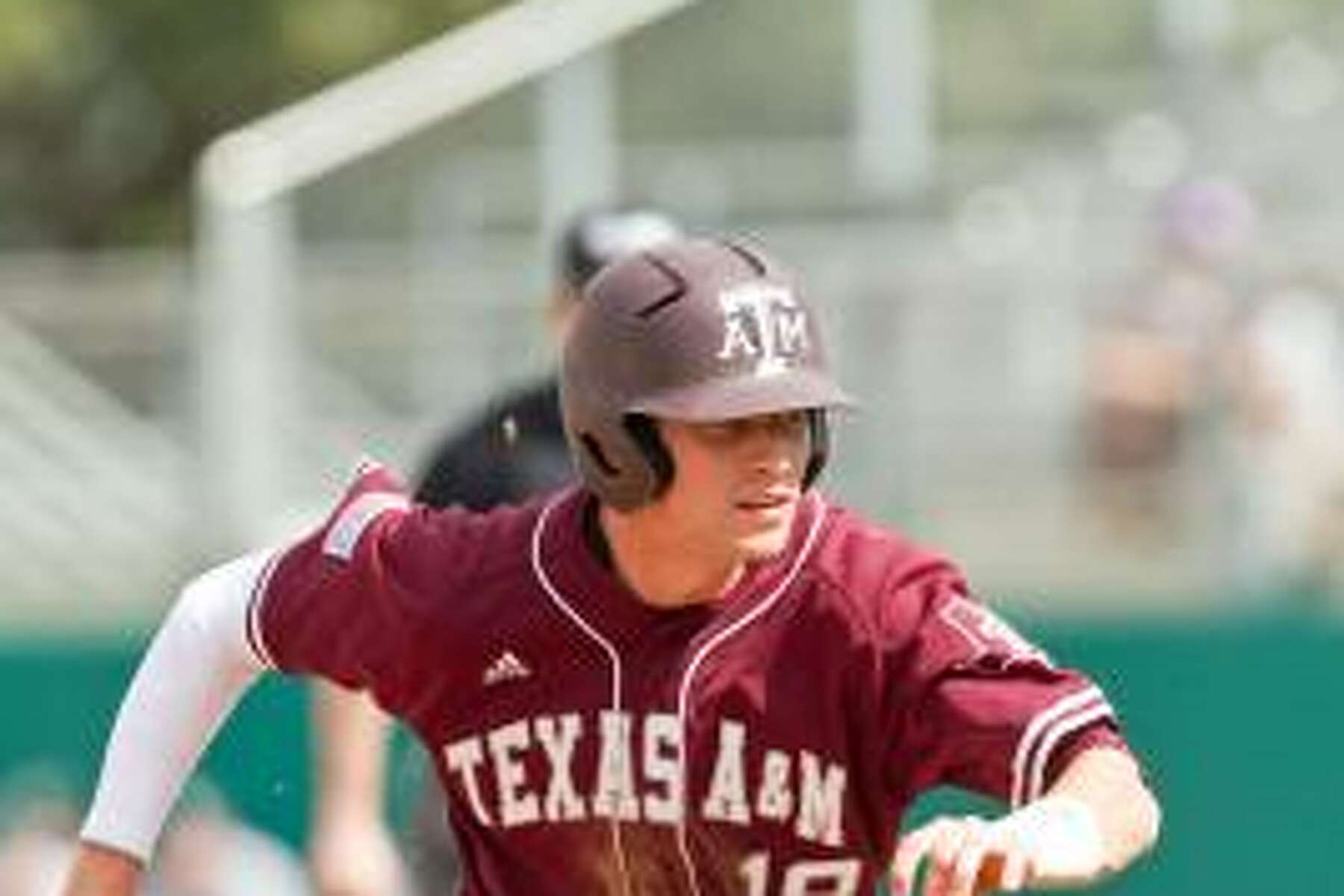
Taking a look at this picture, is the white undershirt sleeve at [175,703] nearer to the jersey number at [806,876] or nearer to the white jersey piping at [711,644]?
the white jersey piping at [711,644]

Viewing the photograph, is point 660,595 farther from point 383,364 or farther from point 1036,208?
point 1036,208

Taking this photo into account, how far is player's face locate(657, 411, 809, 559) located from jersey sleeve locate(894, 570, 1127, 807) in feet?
0.67

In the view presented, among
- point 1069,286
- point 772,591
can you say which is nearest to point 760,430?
point 772,591

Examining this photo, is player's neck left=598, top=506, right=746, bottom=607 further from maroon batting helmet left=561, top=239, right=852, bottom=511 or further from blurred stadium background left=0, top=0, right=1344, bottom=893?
blurred stadium background left=0, top=0, right=1344, bottom=893

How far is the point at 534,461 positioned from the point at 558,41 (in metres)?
7.67

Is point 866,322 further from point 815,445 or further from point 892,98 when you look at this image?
point 815,445

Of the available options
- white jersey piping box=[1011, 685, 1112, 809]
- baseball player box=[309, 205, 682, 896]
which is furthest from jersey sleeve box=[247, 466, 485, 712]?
baseball player box=[309, 205, 682, 896]

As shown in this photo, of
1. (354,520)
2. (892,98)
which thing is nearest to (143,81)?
(892,98)

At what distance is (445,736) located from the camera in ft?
22.0

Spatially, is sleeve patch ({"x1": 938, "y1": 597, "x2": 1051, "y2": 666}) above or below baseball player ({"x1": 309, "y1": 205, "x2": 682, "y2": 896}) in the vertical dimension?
above

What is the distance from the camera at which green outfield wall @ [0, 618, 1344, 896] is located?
1288 cm

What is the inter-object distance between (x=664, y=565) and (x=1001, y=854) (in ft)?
3.44

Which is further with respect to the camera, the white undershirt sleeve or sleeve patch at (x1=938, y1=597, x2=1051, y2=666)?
the white undershirt sleeve

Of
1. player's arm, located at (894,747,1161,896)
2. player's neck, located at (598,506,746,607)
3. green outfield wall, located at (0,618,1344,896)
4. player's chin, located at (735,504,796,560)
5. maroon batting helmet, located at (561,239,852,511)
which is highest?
maroon batting helmet, located at (561,239,852,511)
